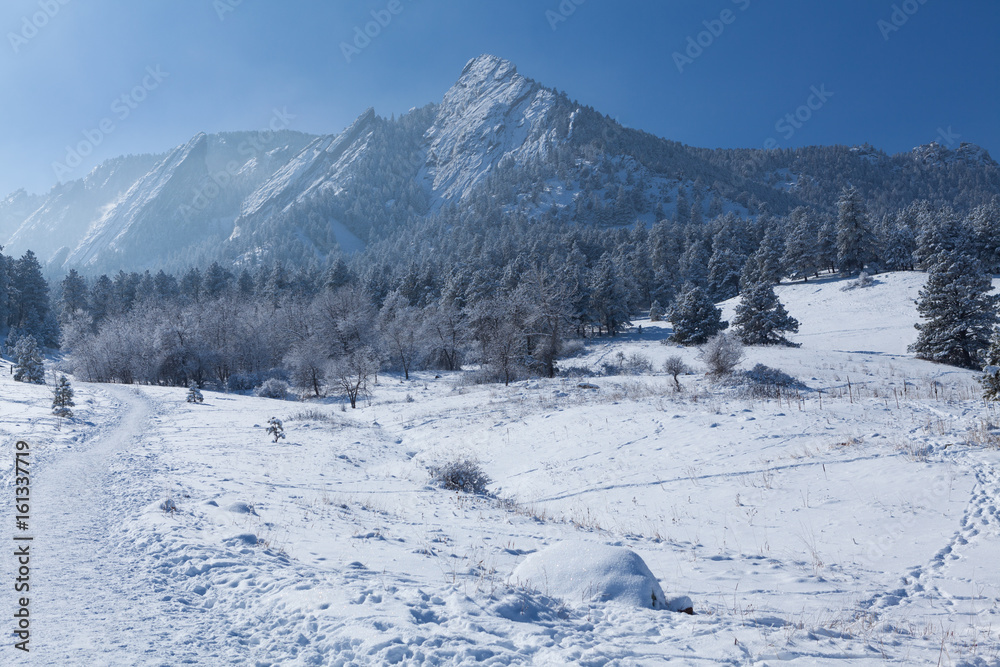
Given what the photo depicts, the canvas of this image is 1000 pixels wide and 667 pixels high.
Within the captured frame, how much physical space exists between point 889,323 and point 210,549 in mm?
56091

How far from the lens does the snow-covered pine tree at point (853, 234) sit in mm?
65000

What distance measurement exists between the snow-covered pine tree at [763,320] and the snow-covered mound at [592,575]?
41552mm

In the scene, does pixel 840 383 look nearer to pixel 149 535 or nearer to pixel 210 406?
pixel 149 535

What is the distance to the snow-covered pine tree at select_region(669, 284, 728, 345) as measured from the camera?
47.8 meters

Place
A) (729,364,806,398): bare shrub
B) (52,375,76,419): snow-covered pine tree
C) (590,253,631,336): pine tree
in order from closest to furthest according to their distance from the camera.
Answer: (729,364,806,398): bare shrub → (52,375,76,419): snow-covered pine tree → (590,253,631,336): pine tree

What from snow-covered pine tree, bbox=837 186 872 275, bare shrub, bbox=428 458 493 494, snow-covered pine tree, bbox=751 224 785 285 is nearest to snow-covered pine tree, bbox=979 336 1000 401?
bare shrub, bbox=428 458 493 494

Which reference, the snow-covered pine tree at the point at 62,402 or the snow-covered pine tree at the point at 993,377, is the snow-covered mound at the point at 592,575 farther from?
the snow-covered pine tree at the point at 62,402

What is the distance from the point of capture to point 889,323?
143 ft

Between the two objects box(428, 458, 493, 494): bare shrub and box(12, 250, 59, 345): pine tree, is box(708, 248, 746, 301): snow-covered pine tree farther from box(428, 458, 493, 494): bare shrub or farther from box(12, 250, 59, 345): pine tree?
box(12, 250, 59, 345): pine tree

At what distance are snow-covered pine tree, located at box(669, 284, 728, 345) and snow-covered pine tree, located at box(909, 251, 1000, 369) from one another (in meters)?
18.1

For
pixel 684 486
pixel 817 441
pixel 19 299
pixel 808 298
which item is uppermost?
pixel 19 299

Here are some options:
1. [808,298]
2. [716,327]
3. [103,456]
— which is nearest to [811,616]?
[103,456]

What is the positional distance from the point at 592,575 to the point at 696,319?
47.9m

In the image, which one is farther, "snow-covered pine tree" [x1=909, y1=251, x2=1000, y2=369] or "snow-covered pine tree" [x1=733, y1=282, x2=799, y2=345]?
"snow-covered pine tree" [x1=733, y1=282, x2=799, y2=345]
